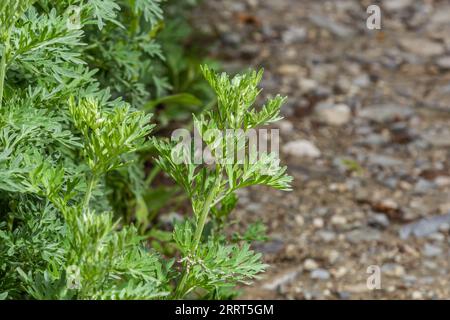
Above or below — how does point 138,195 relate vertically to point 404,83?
below

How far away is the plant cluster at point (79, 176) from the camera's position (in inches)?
86.9

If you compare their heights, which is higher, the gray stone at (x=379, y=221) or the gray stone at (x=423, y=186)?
the gray stone at (x=423, y=186)

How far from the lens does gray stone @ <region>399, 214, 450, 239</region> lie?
14.0 ft

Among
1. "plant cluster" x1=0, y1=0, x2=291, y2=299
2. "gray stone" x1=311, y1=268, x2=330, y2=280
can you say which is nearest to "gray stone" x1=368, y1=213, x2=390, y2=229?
"gray stone" x1=311, y1=268, x2=330, y2=280

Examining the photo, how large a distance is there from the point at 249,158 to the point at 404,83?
3.40 m

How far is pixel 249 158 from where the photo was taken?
95.3 inches

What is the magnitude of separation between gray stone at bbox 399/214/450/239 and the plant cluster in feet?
5.41

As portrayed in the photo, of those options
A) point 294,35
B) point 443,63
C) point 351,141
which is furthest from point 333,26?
point 351,141

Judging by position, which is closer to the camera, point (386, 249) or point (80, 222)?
point (80, 222)

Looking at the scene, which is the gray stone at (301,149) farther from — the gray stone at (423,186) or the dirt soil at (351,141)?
the gray stone at (423,186)

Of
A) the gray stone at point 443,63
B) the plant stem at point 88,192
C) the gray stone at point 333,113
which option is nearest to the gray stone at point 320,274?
the gray stone at point 333,113
